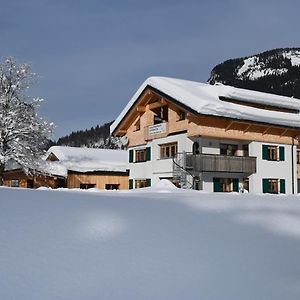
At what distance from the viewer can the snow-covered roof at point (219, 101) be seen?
96.7 feet

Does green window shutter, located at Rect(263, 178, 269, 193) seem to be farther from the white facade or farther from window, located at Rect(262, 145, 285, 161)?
window, located at Rect(262, 145, 285, 161)

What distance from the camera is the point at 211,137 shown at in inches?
1197

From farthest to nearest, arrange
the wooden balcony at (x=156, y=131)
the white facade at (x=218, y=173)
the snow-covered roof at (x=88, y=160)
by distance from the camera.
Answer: the snow-covered roof at (x=88, y=160) → the wooden balcony at (x=156, y=131) → the white facade at (x=218, y=173)

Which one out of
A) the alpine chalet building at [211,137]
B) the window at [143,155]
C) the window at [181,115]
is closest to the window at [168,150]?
the alpine chalet building at [211,137]

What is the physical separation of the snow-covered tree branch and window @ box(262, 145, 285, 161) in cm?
1579

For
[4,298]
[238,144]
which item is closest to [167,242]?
[4,298]

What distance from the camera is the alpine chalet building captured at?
97.8ft

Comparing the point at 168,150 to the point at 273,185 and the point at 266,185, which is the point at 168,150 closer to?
the point at 266,185

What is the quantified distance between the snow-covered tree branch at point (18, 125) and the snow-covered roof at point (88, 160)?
4.79 metres

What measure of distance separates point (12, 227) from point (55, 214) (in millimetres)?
1066

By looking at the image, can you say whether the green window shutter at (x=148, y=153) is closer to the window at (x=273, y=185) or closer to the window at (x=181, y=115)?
the window at (x=181, y=115)

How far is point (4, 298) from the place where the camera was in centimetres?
516

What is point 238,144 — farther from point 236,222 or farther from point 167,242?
point 167,242

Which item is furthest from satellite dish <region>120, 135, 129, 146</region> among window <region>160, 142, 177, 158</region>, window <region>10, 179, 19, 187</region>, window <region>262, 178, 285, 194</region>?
window <region>262, 178, 285, 194</region>
